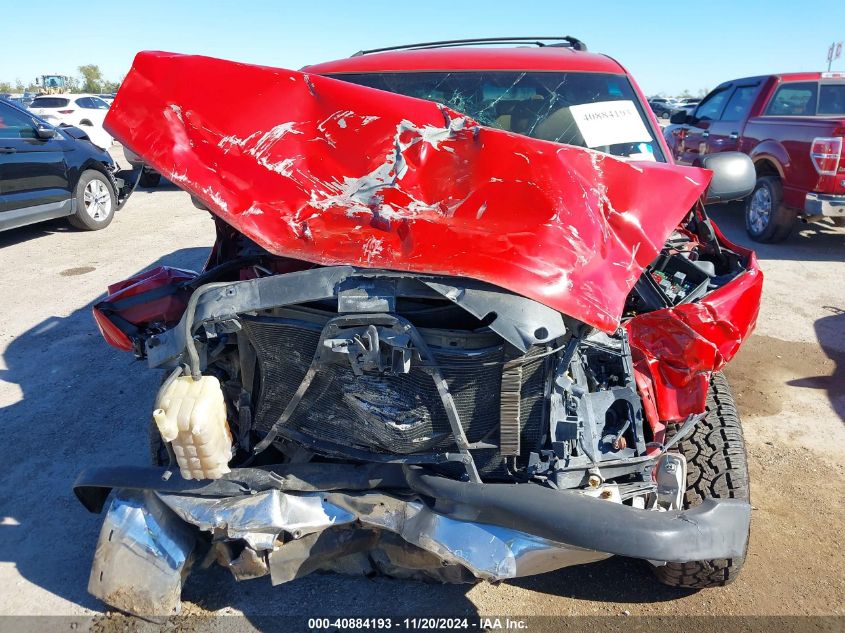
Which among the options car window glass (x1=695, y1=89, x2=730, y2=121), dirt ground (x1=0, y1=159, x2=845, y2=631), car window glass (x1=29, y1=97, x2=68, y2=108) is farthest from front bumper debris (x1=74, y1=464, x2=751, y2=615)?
car window glass (x1=29, y1=97, x2=68, y2=108)

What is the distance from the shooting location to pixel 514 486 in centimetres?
185

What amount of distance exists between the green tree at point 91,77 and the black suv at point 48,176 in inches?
1845

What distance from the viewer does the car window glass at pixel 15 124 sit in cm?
677

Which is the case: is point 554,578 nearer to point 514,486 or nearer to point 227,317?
point 514,486

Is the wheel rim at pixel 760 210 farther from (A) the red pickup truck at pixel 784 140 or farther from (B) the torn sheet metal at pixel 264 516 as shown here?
(B) the torn sheet metal at pixel 264 516

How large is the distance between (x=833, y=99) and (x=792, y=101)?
1.32 ft

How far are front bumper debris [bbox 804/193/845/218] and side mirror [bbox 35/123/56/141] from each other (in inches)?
323

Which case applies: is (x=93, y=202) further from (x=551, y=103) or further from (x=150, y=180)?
(x=551, y=103)

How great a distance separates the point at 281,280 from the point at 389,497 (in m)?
0.76

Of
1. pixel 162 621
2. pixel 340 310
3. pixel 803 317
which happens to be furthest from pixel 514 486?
pixel 803 317

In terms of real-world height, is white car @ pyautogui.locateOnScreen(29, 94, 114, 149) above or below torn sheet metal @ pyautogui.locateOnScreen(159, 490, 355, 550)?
below

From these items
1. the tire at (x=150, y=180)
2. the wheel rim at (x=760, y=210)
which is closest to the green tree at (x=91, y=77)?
the tire at (x=150, y=180)

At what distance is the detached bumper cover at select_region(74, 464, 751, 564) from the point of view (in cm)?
171

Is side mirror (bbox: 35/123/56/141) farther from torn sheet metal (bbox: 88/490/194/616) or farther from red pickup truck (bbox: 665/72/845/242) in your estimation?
red pickup truck (bbox: 665/72/845/242)
